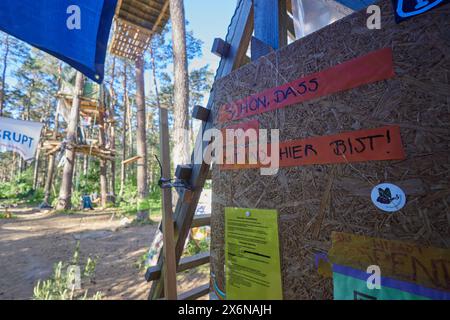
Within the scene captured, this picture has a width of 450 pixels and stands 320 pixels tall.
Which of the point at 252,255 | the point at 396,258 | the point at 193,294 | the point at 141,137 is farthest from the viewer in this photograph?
the point at 141,137

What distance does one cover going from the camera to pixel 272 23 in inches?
55.2

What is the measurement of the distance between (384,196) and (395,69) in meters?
0.43

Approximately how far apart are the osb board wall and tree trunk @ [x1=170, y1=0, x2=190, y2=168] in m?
3.59

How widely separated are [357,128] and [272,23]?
0.94 meters

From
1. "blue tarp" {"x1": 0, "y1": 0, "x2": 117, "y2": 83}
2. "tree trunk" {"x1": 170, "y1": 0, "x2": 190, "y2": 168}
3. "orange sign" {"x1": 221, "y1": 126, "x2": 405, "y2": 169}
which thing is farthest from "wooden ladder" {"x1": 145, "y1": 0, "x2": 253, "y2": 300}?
"tree trunk" {"x1": 170, "y1": 0, "x2": 190, "y2": 168}

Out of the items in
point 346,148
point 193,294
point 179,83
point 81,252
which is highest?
point 179,83

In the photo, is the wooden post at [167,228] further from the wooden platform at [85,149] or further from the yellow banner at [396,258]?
A: the wooden platform at [85,149]

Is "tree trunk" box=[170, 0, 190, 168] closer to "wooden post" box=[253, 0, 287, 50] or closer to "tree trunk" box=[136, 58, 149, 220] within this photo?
"wooden post" box=[253, 0, 287, 50]

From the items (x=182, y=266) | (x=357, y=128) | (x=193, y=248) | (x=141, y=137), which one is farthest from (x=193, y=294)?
(x=141, y=137)

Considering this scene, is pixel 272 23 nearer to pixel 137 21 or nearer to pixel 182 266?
pixel 182 266

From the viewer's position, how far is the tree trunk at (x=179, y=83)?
4.67 meters

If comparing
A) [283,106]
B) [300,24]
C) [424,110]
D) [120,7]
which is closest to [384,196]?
[424,110]
